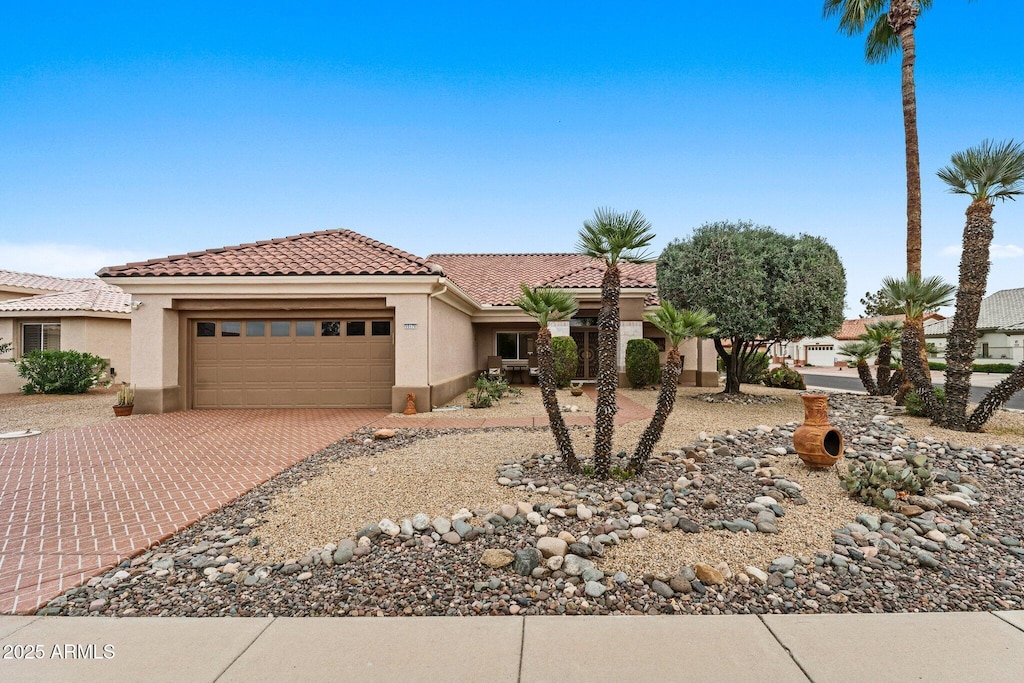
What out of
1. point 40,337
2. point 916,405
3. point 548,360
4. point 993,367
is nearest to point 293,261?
point 548,360

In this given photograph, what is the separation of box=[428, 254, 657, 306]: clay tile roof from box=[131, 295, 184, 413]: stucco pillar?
26.8ft

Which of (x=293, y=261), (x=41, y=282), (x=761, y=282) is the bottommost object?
(x=761, y=282)

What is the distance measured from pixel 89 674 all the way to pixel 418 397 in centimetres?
924

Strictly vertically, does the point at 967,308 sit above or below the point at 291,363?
above

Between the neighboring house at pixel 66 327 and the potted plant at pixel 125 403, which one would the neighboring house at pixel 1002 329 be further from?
the neighboring house at pixel 66 327

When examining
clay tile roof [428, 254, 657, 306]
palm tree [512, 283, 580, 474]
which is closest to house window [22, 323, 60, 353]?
clay tile roof [428, 254, 657, 306]

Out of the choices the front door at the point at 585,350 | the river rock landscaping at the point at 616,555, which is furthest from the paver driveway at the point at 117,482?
the front door at the point at 585,350

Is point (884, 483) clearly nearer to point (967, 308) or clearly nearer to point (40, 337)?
point (967, 308)

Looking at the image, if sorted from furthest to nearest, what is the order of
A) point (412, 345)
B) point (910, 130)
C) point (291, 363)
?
1. point (291, 363)
2. point (910, 130)
3. point (412, 345)

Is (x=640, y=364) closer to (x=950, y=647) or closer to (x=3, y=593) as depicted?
(x=950, y=647)

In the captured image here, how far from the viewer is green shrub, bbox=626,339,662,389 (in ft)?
57.1

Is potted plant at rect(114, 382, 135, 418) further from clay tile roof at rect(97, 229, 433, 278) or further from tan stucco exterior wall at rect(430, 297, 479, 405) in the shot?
tan stucco exterior wall at rect(430, 297, 479, 405)

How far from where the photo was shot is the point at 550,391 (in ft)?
19.0

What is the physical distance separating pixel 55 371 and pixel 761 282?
23.0m
